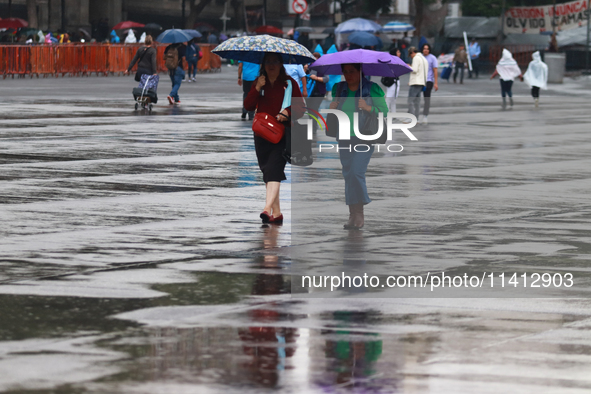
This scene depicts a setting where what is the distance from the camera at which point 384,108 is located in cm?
1090

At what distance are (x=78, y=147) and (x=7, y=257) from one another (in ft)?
30.6

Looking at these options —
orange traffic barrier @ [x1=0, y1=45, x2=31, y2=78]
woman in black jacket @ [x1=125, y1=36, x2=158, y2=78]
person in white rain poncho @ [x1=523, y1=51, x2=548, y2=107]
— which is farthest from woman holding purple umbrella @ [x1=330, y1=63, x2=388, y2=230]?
orange traffic barrier @ [x1=0, y1=45, x2=31, y2=78]

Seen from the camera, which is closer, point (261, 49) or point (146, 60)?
point (261, 49)

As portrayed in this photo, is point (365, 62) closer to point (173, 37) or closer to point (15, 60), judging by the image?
point (173, 37)

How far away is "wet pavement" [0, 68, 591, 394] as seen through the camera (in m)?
5.83

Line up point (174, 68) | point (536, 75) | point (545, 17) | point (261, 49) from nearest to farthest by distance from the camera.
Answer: point (261, 49)
point (174, 68)
point (536, 75)
point (545, 17)

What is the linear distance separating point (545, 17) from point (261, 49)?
47.5 metres

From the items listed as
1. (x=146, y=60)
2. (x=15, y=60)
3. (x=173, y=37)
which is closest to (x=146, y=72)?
(x=146, y=60)

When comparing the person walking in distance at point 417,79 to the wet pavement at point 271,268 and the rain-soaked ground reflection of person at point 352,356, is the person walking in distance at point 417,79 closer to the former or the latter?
the wet pavement at point 271,268

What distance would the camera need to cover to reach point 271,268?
8781 millimetres

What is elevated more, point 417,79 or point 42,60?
point 42,60

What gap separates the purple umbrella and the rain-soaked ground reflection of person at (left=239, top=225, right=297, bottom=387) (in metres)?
2.99

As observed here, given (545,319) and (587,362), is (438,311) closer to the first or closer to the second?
(545,319)

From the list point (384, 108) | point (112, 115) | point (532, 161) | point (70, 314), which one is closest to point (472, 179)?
point (532, 161)
